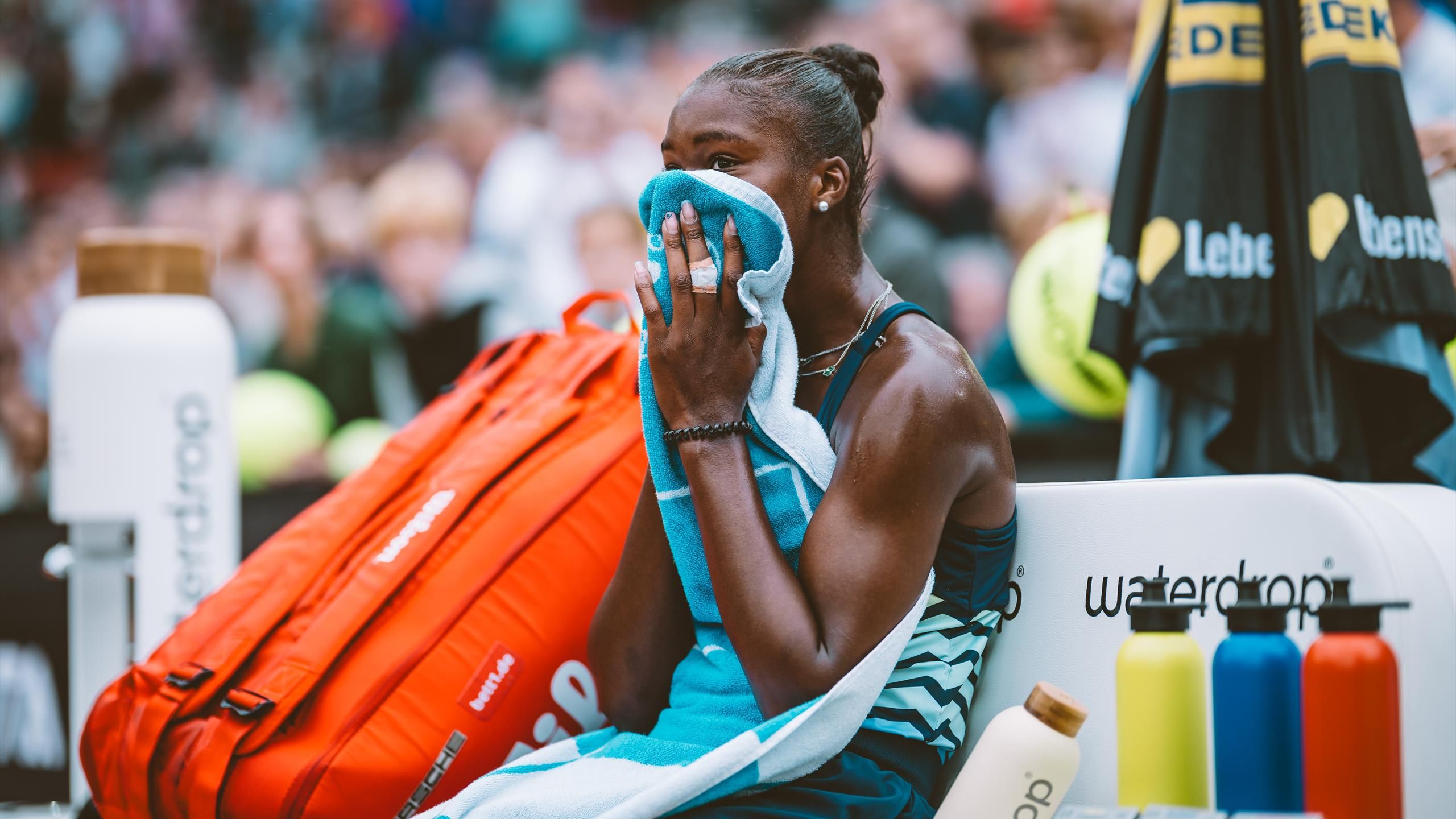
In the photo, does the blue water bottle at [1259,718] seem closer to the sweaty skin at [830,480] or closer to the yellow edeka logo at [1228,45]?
the sweaty skin at [830,480]

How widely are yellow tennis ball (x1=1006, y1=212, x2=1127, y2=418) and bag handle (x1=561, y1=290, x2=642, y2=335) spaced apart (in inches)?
39.0

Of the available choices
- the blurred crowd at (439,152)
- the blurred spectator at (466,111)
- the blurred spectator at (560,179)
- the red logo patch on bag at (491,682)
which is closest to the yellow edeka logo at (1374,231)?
the red logo patch on bag at (491,682)

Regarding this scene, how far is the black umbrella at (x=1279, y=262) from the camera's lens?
1.78 metres

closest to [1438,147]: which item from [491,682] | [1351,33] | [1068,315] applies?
[1351,33]

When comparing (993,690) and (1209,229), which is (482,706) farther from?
(1209,229)

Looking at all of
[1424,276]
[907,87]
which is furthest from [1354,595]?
[907,87]

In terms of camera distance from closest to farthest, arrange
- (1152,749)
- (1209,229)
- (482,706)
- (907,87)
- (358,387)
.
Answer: (1152,749) → (482,706) → (1209,229) → (907,87) → (358,387)

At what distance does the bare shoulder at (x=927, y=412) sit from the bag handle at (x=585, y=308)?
678mm

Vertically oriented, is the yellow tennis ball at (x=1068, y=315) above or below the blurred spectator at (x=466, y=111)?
below

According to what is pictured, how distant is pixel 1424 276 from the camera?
69.8 inches

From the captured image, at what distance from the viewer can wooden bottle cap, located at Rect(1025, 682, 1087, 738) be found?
1181mm

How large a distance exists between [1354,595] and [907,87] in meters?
3.11

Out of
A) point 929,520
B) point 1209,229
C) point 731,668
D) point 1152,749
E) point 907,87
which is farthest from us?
point 907,87

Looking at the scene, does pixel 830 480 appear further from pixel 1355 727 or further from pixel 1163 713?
pixel 1355 727
